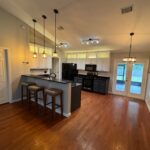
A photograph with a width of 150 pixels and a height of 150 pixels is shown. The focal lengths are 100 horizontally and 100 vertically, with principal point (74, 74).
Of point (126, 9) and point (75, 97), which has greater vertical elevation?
point (126, 9)

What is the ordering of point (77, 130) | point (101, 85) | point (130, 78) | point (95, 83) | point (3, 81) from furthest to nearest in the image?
point (95, 83) < point (101, 85) < point (130, 78) < point (3, 81) < point (77, 130)

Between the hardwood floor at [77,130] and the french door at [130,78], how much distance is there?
1758 millimetres

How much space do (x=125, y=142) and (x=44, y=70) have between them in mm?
5049

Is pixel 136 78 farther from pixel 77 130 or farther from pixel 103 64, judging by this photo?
pixel 77 130

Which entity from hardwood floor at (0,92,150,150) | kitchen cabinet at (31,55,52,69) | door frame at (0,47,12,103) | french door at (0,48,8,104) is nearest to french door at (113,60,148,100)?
hardwood floor at (0,92,150,150)

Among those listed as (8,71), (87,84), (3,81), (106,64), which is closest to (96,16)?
(106,64)

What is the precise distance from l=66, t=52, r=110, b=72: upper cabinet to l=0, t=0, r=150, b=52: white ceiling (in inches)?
58.4

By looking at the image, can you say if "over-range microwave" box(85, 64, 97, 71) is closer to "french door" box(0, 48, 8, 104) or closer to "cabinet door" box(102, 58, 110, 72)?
"cabinet door" box(102, 58, 110, 72)

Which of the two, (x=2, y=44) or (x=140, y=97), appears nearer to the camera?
(x=2, y=44)

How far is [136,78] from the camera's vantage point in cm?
504

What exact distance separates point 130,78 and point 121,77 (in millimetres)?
434

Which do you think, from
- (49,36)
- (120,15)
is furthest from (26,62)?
(120,15)

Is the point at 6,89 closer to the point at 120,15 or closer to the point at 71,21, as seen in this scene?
the point at 71,21

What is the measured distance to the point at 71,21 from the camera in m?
3.57
